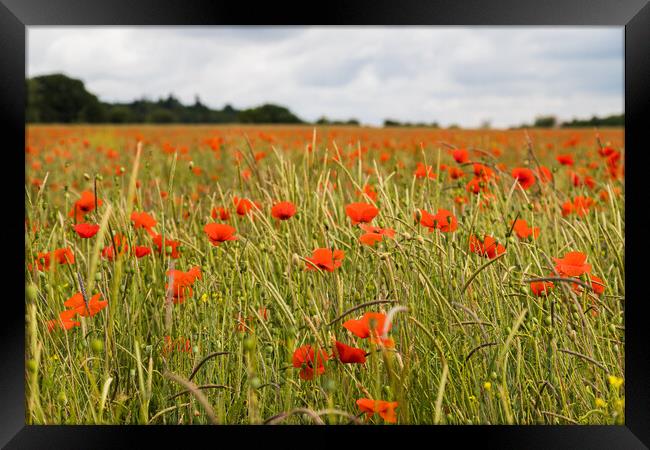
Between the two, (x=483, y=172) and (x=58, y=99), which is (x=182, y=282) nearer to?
(x=483, y=172)

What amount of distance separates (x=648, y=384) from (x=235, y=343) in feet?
2.94

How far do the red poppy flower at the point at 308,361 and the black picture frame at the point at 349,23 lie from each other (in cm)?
15

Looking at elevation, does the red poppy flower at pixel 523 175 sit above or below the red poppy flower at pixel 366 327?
above

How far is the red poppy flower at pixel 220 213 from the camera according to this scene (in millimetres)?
2168

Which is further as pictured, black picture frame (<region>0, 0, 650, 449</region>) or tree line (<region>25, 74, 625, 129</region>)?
tree line (<region>25, 74, 625, 129</region>)

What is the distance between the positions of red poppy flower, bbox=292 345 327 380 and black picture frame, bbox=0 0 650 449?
0.48 feet

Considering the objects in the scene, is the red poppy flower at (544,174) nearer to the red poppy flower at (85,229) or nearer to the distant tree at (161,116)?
the red poppy flower at (85,229)

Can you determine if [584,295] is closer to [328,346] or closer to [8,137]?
[328,346]

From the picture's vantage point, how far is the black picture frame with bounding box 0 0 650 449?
1.18 meters

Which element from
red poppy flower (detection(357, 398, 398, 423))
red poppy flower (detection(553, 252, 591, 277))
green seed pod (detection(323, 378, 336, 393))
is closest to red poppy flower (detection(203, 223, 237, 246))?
green seed pod (detection(323, 378, 336, 393))

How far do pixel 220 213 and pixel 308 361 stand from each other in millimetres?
1004

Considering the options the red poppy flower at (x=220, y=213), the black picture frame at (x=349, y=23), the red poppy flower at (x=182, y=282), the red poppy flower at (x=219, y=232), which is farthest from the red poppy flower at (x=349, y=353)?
the red poppy flower at (x=220, y=213)

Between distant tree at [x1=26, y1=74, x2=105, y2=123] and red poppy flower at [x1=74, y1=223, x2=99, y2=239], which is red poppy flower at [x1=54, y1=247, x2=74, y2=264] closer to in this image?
red poppy flower at [x1=74, y1=223, x2=99, y2=239]

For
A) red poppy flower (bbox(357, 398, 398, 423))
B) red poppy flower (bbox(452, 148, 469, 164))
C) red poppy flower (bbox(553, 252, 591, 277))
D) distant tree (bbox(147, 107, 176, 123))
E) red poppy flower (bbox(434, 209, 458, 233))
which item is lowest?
red poppy flower (bbox(357, 398, 398, 423))
